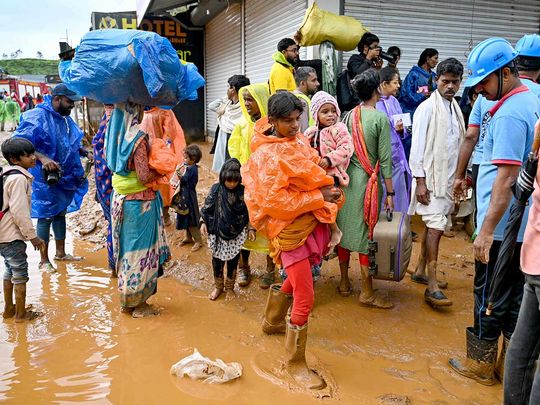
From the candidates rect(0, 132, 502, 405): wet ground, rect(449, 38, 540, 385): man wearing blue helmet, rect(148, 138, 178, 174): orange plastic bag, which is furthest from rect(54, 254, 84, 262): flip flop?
rect(449, 38, 540, 385): man wearing blue helmet

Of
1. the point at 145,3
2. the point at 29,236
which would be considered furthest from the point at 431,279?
the point at 145,3

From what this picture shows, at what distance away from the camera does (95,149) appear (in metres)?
4.54

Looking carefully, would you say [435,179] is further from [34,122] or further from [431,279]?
[34,122]

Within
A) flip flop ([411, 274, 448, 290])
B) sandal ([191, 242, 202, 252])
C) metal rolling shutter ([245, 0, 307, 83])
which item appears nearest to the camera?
flip flop ([411, 274, 448, 290])

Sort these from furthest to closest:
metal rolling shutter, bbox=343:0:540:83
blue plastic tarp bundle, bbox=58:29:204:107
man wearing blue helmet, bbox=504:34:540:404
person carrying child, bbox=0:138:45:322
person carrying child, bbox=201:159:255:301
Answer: metal rolling shutter, bbox=343:0:540:83
person carrying child, bbox=201:159:255:301
person carrying child, bbox=0:138:45:322
blue plastic tarp bundle, bbox=58:29:204:107
man wearing blue helmet, bbox=504:34:540:404

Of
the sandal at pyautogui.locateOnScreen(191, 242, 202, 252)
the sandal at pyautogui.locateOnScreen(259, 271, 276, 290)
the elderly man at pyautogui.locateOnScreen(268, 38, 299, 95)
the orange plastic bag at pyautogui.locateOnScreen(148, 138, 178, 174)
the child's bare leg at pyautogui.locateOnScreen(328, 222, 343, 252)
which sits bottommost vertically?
the sandal at pyautogui.locateOnScreen(259, 271, 276, 290)

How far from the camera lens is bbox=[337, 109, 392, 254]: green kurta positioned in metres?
3.75

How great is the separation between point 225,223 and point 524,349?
2640mm

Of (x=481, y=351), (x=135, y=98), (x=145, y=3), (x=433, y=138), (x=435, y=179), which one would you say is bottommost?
(x=481, y=351)

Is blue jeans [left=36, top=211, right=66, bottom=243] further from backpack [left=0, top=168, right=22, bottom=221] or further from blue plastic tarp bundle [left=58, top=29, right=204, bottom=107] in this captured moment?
blue plastic tarp bundle [left=58, top=29, right=204, bottom=107]

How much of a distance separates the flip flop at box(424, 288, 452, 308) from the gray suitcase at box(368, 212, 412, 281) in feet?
1.35

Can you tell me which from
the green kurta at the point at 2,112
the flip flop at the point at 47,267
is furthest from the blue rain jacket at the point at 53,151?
the green kurta at the point at 2,112

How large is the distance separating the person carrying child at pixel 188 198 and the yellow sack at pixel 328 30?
2.05 m

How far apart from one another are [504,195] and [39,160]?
15.3 ft
